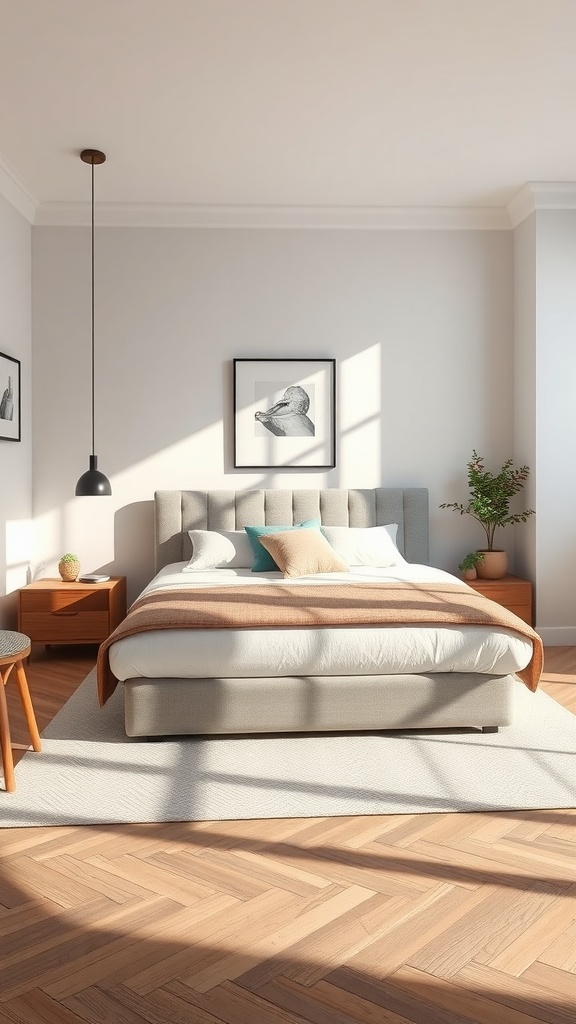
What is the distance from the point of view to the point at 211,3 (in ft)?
10.3

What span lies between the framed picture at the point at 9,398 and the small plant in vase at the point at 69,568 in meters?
0.84

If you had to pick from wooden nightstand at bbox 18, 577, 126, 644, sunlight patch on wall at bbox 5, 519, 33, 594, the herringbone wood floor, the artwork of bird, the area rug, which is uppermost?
the artwork of bird

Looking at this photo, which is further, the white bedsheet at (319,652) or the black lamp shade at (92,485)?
the black lamp shade at (92,485)

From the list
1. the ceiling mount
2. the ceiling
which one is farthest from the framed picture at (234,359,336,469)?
the ceiling mount

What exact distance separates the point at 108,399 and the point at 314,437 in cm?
144

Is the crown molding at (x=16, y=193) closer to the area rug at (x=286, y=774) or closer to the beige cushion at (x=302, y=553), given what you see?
the beige cushion at (x=302, y=553)

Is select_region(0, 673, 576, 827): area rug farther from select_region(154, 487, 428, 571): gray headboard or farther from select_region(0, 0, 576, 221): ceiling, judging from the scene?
select_region(0, 0, 576, 221): ceiling

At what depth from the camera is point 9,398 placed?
16.8 feet

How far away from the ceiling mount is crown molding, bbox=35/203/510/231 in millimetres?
811

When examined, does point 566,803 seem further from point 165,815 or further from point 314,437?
point 314,437

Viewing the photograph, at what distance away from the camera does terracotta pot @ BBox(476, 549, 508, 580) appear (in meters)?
5.49

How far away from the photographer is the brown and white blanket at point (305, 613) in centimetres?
355

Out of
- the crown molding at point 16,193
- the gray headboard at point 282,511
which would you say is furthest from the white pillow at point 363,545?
the crown molding at point 16,193

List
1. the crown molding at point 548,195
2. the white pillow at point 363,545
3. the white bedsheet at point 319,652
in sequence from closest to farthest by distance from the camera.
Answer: the white bedsheet at point 319,652, the white pillow at point 363,545, the crown molding at point 548,195
